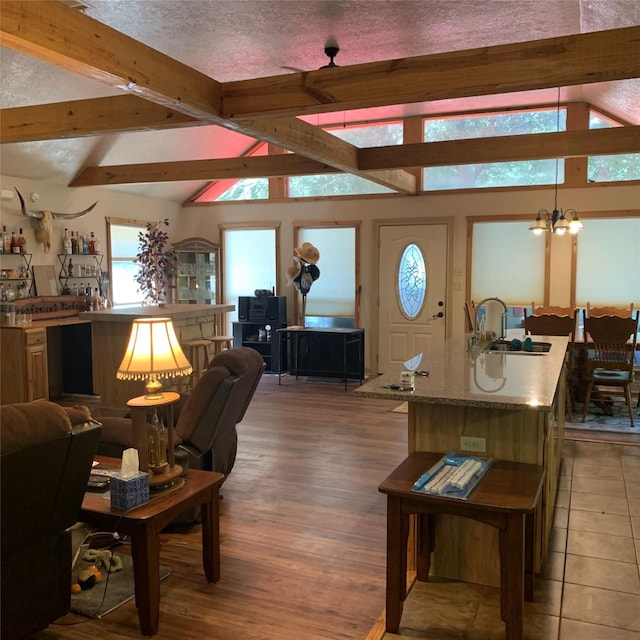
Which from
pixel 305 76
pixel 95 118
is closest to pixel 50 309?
pixel 95 118

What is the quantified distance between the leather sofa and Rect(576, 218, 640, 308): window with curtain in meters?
6.34

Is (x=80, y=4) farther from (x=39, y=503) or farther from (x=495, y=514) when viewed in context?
(x=495, y=514)

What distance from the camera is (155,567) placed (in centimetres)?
243

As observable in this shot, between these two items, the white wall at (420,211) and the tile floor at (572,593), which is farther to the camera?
the white wall at (420,211)

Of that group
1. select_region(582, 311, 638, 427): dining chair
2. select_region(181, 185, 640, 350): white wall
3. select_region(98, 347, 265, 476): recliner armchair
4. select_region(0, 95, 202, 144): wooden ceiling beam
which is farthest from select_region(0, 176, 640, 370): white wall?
select_region(98, 347, 265, 476): recliner armchair

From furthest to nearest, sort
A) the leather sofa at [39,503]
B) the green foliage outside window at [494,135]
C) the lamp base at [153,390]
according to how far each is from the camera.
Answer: the green foliage outside window at [494,135] < the lamp base at [153,390] < the leather sofa at [39,503]

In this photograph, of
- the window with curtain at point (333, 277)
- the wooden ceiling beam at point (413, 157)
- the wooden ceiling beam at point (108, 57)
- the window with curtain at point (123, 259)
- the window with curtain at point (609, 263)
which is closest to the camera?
the wooden ceiling beam at point (108, 57)

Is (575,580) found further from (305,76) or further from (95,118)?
(95,118)

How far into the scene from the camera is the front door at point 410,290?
789 cm

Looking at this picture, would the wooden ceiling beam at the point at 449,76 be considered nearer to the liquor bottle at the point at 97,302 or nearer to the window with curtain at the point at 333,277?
the liquor bottle at the point at 97,302

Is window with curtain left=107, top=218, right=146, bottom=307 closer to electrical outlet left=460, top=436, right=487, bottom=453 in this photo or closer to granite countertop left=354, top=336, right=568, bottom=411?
granite countertop left=354, top=336, right=568, bottom=411

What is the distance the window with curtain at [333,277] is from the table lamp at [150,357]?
5.75 meters

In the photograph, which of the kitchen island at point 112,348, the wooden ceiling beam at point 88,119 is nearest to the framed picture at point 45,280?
the kitchen island at point 112,348

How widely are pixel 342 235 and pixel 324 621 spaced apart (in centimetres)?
630
